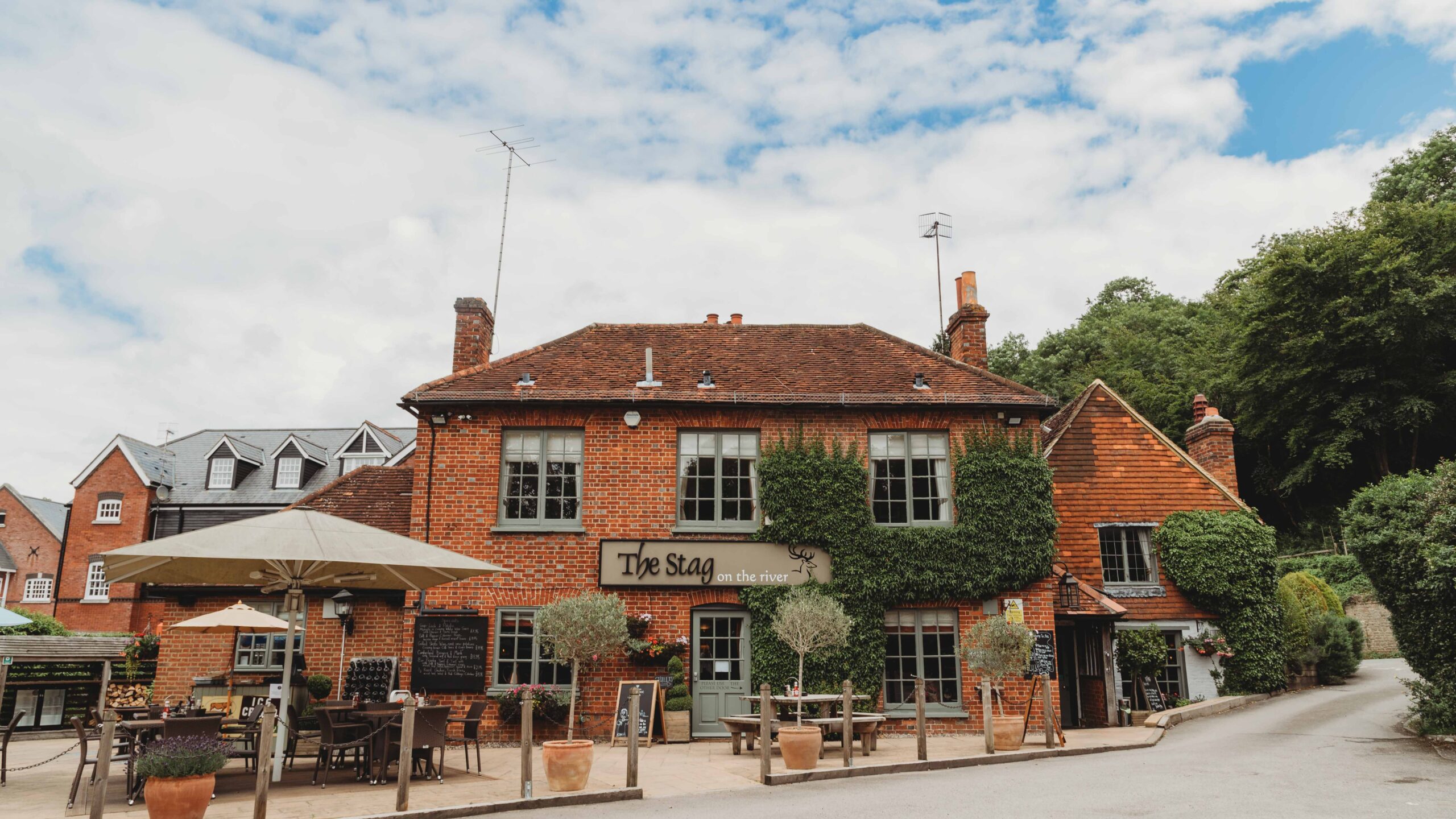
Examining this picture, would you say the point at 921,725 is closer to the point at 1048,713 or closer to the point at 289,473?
the point at 1048,713

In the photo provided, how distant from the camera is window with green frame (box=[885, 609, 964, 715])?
14.7m

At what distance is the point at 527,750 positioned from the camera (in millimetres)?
9195

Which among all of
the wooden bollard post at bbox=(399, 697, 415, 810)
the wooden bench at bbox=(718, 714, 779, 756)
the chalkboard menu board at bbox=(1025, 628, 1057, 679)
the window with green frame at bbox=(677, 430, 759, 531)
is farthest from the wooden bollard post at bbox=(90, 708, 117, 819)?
the chalkboard menu board at bbox=(1025, 628, 1057, 679)

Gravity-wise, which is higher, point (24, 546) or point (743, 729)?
point (24, 546)

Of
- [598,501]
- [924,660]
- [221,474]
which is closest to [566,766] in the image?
[598,501]

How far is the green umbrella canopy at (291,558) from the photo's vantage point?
28.2 ft

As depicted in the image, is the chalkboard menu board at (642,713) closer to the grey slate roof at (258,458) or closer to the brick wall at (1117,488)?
the brick wall at (1117,488)

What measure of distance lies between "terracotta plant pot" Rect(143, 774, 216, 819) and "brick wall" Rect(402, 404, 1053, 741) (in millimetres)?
6583

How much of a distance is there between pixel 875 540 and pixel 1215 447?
9.65 meters

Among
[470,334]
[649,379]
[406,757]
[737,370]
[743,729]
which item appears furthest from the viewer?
[470,334]

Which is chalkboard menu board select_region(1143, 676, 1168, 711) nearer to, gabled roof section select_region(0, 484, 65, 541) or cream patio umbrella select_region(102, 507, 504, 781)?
cream patio umbrella select_region(102, 507, 504, 781)

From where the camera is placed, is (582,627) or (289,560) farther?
(582,627)

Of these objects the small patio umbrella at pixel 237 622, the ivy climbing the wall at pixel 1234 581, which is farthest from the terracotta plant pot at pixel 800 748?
the ivy climbing the wall at pixel 1234 581

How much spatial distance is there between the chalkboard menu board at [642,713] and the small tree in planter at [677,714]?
0.21 meters
